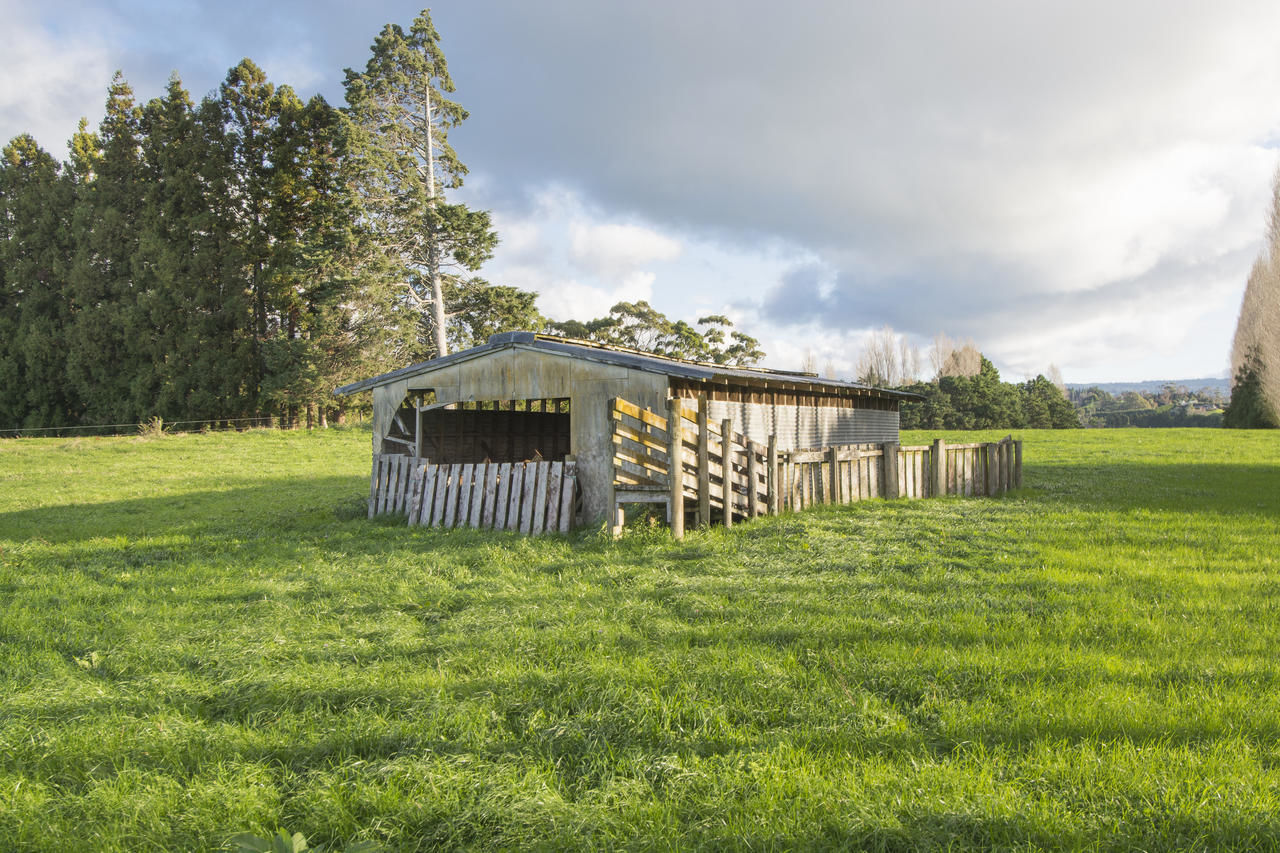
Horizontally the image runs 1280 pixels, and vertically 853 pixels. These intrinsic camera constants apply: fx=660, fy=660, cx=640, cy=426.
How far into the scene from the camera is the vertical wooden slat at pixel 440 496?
1181 centimetres

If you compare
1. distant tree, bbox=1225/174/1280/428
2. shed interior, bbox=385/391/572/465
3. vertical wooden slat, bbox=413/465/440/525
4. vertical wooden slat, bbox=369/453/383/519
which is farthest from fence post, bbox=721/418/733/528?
distant tree, bbox=1225/174/1280/428

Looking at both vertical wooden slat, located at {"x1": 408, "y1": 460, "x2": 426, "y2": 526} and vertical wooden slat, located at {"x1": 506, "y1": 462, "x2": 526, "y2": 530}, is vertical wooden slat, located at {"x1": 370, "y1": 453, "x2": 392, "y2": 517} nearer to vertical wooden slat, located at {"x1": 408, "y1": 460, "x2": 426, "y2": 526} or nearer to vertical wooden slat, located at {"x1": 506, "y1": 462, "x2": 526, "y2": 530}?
vertical wooden slat, located at {"x1": 408, "y1": 460, "x2": 426, "y2": 526}

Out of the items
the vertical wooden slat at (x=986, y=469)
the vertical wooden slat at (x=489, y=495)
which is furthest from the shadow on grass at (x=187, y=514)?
the vertical wooden slat at (x=986, y=469)

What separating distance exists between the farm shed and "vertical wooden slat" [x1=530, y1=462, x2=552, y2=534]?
34.9 inches

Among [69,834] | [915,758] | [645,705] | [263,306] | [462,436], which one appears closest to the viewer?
[69,834]

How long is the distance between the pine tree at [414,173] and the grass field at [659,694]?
2603cm

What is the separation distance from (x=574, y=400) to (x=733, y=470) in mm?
3239

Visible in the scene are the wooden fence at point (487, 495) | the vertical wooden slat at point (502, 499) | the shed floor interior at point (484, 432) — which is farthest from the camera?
the shed floor interior at point (484, 432)

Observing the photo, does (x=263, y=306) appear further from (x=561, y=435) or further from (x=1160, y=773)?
(x=1160, y=773)

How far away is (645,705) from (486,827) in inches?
50.9

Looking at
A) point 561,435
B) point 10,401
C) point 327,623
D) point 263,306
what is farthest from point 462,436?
point 10,401

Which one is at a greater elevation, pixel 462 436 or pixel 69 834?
pixel 462 436

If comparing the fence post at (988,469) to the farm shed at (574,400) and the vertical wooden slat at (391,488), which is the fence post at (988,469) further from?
the vertical wooden slat at (391,488)

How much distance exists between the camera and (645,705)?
13.5 ft
